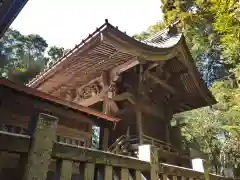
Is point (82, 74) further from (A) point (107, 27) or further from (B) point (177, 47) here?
(B) point (177, 47)

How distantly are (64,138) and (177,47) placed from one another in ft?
17.3

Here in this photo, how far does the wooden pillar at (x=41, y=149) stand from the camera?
1734 mm

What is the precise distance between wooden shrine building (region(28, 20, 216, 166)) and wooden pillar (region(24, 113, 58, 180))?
3.90 m

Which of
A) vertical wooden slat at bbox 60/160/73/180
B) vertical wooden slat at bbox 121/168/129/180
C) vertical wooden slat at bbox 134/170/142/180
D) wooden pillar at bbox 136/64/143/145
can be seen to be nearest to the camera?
vertical wooden slat at bbox 60/160/73/180

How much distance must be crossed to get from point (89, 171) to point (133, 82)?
20.3 feet

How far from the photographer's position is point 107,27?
5391 mm

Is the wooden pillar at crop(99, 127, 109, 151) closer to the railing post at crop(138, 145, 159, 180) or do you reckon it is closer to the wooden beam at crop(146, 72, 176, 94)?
the wooden beam at crop(146, 72, 176, 94)

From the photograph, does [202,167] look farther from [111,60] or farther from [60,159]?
[111,60]

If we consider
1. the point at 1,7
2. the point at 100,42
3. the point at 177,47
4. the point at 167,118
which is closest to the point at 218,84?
the point at 167,118

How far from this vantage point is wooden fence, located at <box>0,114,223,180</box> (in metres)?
1.74

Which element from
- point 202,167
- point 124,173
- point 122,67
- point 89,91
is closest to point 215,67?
point 89,91

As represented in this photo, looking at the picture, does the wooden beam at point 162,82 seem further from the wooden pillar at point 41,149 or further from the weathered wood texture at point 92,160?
the wooden pillar at point 41,149

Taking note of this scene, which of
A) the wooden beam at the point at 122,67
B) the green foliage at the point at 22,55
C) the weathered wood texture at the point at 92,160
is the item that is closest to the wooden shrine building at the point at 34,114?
the weathered wood texture at the point at 92,160

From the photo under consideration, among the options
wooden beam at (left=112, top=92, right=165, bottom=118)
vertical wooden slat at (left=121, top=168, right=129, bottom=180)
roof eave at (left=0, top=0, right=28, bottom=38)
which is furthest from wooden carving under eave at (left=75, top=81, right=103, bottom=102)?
vertical wooden slat at (left=121, top=168, right=129, bottom=180)
